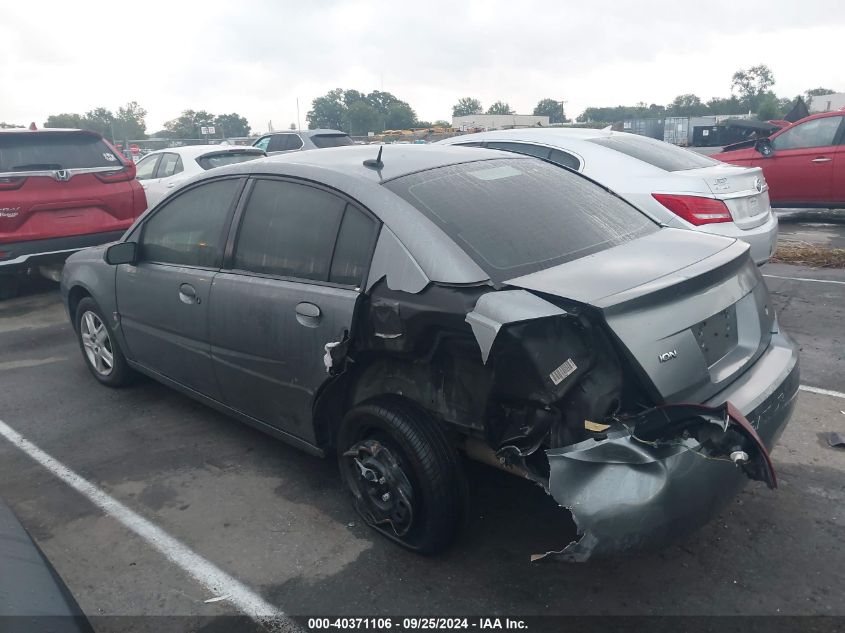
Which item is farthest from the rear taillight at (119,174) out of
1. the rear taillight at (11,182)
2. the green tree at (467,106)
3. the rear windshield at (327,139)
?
the green tree at (467,106)

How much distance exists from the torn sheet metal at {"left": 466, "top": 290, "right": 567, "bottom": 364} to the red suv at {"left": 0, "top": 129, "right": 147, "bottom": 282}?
6.39 metres

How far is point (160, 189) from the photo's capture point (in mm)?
10547

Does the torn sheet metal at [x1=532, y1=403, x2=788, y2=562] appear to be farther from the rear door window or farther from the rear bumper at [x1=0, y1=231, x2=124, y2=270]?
the rear door window

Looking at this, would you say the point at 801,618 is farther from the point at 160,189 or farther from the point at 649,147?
the point at 160,189

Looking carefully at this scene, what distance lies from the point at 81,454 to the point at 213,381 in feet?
3.20

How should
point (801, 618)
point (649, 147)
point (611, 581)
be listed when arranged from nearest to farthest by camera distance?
point (801, 618) < point (611, 581) < point (649, 147)

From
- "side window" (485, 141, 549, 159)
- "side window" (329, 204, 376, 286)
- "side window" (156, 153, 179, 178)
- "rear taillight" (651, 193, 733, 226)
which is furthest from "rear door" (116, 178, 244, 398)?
"side window" (156, 153, 179, 178)

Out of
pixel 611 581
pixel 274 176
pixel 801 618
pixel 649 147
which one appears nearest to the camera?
pixel 801 618

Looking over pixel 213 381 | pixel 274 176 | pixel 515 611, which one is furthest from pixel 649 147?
pixel 515 611

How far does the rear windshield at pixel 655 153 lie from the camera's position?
6.22 metres

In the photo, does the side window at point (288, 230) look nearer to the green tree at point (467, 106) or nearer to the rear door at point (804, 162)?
the rear door at point (804, 162)

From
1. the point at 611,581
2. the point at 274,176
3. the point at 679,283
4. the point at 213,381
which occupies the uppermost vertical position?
the point at 274,176

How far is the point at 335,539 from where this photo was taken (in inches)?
127

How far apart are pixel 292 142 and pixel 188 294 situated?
490 inches
